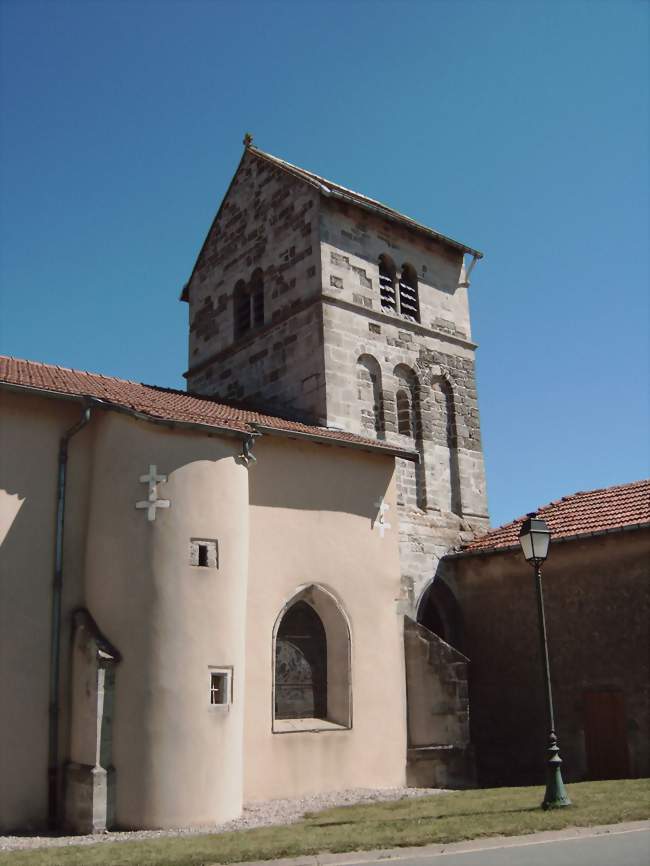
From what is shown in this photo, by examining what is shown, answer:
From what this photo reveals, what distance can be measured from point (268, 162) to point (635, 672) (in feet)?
47.4

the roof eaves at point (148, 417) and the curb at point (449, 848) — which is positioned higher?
the roof eaves at point (148, 417)

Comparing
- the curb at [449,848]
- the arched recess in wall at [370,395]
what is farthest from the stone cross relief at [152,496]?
the arched recess in wall at [370,395]

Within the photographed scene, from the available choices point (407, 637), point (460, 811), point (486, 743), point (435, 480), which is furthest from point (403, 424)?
point (460, 811)

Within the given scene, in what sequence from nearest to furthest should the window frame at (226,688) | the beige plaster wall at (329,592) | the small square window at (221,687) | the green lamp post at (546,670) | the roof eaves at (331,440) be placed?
the green lamp post at (546,670) < the window frame at (226,688) < the small square window at (221,687) < the beige plaster wall at (329,592) < the roof eaves at (331,440)

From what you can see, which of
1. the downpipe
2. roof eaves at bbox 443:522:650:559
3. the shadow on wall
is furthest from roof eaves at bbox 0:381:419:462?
roof eaves at bbox 443:522:650:559

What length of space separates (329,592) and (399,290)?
894 centimetres

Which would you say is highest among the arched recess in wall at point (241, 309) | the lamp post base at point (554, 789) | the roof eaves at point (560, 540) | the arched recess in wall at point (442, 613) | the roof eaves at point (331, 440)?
the arched recess in wall at point (241, 309)

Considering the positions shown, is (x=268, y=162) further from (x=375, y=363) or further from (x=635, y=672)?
(x=635, y=672)

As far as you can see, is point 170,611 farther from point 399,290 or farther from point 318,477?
point 399,290

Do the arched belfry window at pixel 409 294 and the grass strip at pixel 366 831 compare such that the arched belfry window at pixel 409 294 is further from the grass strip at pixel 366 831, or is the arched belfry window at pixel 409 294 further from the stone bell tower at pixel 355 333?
the grass strip at pixel 366 831

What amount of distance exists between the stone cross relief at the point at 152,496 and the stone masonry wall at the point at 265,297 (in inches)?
247

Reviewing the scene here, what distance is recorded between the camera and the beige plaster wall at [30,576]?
36.1 feet

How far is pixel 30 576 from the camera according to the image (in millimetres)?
11695

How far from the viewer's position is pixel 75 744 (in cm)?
1124
